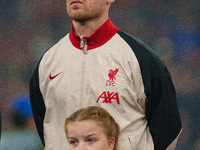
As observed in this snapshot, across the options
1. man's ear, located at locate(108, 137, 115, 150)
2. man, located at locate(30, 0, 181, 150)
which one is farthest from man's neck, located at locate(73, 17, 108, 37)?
man's ear, located at locate(108, 137, 115, 150)

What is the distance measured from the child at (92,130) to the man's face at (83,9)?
1.20 ft

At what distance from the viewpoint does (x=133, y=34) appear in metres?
3.01

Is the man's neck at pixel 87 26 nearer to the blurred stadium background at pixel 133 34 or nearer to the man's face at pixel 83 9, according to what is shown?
the man's face at pixel 83 9

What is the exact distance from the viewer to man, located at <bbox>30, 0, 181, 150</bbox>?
6.15 ft

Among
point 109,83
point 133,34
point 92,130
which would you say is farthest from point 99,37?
point 133,34

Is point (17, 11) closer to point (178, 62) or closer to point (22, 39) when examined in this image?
point (22, 39)

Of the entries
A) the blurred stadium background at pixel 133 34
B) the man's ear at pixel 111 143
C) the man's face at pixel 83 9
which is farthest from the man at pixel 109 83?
the blurred stadium background at pixel 133 34

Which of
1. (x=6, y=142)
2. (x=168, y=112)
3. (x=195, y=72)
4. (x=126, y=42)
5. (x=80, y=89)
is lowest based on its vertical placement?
(x=6, y=142)

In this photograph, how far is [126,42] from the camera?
1944 mm

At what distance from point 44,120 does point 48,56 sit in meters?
0.25

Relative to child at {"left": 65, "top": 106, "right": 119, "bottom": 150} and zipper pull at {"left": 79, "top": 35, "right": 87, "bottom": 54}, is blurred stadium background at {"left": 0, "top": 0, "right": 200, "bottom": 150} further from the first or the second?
child at {"left": 65, "top": 106, "right": 119, "bottom": 150}

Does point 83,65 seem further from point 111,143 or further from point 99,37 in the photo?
point 111,143

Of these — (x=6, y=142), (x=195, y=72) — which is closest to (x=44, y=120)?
(x=6, y=142)

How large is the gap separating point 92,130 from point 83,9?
1.60 ft
